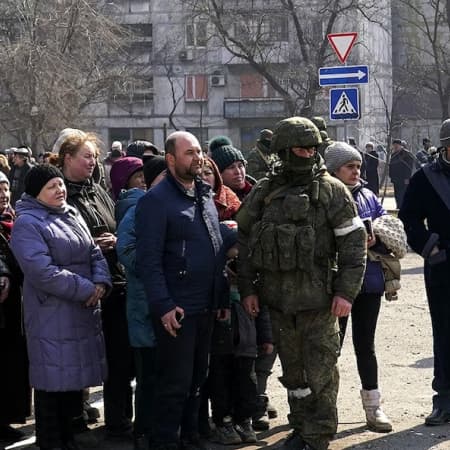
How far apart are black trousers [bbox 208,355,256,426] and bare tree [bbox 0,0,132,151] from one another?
2503cm

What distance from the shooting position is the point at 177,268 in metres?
6.11

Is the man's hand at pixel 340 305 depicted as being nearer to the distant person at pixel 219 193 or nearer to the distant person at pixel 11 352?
the distant person at pixel 219 193

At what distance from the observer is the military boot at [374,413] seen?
709 centimetres

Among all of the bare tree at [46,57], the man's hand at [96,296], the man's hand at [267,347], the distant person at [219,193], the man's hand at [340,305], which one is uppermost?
the bare tree at [46,57]

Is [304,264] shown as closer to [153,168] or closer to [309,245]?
[309,245]

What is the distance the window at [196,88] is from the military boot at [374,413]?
58.6 meters

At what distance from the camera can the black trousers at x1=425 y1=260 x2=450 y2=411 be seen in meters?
7.25

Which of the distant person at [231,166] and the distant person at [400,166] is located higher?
the distant person at [400,166]

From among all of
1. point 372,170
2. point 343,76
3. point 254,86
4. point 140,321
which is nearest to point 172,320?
point 140,321

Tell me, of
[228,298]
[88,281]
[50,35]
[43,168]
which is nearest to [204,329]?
[228,298]

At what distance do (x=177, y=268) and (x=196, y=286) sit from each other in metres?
0.16

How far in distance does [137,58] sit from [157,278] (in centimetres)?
5730

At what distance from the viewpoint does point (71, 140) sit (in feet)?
22.8

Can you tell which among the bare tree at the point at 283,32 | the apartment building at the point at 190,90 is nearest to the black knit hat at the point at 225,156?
the bare tree at the point at 283,32
